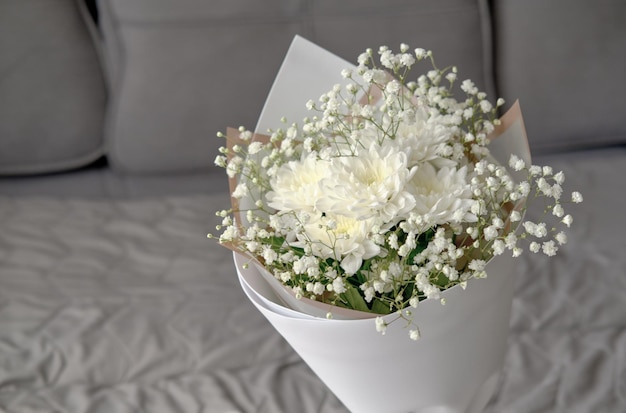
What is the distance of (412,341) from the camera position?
22.8 inches

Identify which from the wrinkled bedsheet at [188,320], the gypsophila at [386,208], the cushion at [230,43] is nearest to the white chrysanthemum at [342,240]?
the gypsophila at [386,208]

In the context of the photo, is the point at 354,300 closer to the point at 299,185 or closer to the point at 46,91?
the point at 299,185

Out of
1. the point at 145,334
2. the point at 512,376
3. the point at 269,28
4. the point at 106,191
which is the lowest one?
the point at 512,376

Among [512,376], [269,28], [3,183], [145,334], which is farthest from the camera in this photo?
[3,183]

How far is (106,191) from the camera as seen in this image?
140 cm

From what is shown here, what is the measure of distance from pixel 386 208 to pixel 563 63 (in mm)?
896

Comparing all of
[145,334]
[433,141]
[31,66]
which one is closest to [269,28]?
[31,66]

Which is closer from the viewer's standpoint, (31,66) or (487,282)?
(487,282)

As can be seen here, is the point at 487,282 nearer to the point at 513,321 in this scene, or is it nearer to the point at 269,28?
the point at 513,321

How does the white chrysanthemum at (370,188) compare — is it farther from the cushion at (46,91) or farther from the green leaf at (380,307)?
the cushion at (46,91)

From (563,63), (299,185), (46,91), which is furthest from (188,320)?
(563,63)

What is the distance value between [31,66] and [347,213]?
1.00 metres

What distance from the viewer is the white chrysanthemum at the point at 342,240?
0.55m

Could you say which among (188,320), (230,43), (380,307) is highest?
(230,43)
